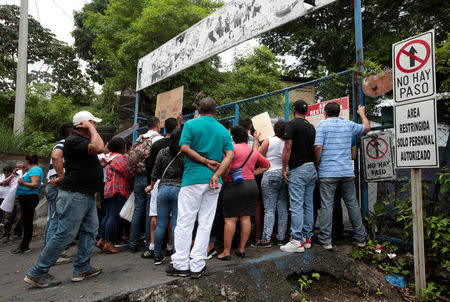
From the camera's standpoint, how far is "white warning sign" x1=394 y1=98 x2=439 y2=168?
2.95m

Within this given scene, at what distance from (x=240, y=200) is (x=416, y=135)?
2.00 metres

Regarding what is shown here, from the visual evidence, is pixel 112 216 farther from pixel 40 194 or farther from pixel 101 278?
pixel 40 194

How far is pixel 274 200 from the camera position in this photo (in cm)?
396

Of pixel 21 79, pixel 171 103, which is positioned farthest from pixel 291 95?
pixel 21 79

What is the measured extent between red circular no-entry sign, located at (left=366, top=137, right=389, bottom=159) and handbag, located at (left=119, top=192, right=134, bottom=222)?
3364mm

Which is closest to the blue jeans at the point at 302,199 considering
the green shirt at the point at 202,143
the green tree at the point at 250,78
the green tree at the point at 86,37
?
the green shirt at the point at 202,143

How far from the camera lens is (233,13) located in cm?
624

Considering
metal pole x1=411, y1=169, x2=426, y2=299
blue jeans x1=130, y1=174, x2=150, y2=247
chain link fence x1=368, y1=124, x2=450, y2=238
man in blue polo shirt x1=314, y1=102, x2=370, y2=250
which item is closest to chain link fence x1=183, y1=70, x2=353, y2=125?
man in blue polo shirt x1=314, y1=102, x2=370, y2=250

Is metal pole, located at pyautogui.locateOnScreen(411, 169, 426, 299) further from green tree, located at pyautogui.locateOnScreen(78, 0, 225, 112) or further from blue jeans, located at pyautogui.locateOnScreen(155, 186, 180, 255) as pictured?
green tree, located at pyautogui.locateOnScreen(78, 0, 225, 112)

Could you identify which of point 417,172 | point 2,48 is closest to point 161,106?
point 417,172

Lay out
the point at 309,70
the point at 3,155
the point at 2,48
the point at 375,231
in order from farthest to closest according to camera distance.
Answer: the point at 2,48, the point at 309,70, the point at 3,155, the point at 375,231

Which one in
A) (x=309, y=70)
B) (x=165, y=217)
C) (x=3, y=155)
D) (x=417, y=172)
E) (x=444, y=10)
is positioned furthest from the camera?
(x=309, y=70)

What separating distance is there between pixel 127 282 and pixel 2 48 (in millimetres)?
22289

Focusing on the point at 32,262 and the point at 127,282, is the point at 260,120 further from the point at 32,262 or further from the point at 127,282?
the point at 32,262
